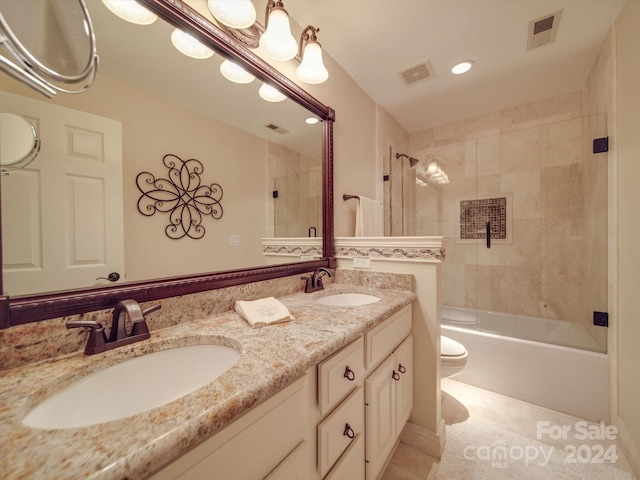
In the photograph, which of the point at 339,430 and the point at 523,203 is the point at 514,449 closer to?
the point at 339,430

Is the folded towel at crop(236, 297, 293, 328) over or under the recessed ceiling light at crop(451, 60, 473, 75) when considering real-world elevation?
under

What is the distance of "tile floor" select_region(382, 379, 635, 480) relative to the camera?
118 centimetres

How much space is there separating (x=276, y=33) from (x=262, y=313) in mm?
1244

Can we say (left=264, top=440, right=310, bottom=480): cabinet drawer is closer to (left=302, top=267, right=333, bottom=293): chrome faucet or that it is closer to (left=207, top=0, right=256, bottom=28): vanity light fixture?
(left=302, top=267, right=333, bottom=293): chrome faucet

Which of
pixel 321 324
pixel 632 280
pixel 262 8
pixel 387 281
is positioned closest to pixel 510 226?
pixel 632 280

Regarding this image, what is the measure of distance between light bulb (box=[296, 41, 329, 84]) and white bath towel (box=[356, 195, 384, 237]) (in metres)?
0.88

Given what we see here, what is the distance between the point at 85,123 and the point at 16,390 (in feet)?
2.18

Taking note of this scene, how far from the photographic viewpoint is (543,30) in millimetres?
1561

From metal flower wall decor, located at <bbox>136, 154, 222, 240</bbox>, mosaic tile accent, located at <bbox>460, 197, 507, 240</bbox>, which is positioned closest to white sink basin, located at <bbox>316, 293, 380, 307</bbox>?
metal flower wall decor, located at <bbox>136, 154, 222, 240</bbox>

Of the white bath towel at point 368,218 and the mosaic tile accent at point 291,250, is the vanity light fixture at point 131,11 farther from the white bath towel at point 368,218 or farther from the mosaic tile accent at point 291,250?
the white bath towel at point 368,218

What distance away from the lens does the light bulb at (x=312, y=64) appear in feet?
4.18

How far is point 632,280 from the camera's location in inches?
50.2

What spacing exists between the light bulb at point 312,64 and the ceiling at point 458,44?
342 mm

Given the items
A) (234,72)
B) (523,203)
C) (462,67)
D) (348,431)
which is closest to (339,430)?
(348,431)
